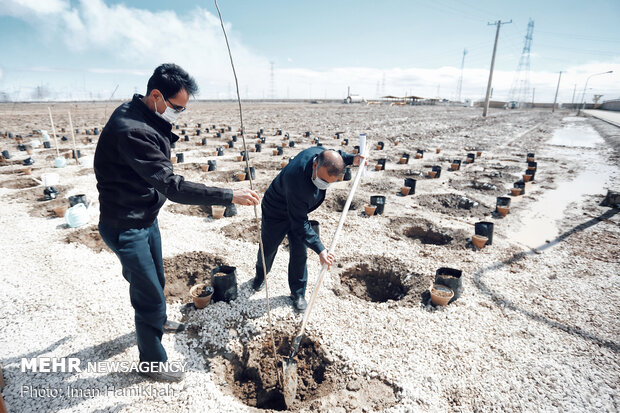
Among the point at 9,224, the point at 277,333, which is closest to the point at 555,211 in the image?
the point at 277,333

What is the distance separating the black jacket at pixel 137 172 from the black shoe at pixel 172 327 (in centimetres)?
146

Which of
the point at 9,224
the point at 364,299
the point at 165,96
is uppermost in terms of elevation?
the point at 165,96

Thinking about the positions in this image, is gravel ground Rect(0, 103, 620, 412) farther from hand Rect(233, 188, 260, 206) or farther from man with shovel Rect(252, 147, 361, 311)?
hand Rect(233, 188, 260, 206)

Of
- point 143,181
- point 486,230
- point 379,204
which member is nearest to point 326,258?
point 143,181

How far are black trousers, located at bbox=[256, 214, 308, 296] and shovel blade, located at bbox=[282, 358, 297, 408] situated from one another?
990mm

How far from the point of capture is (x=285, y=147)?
13844mm

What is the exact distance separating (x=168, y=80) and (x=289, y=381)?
2.60 m

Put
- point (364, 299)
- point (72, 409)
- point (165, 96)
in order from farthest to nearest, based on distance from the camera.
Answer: point (364, 299) < point (72, 409) < point (165, 96)

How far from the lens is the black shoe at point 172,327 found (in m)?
3.27

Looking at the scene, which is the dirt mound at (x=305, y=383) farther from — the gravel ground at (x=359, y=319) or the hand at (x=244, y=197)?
the hand at (x=244, y=197)

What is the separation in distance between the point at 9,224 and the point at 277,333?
5.85m

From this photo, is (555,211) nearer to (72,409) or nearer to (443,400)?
(443,400)

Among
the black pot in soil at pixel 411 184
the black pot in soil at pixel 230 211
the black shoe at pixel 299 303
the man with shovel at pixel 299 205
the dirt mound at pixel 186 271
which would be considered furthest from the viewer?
the black pot in soil at pixel 411 184

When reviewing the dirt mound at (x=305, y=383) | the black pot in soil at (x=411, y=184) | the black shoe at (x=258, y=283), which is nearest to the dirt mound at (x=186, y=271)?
the black shoe at (x=258, y=283)
